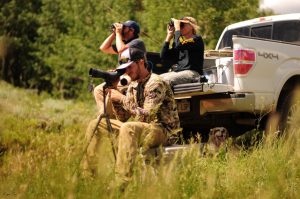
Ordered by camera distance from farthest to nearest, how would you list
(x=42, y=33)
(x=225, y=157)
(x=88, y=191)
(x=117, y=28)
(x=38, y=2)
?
(x=38, y=2) → (x=42, y=33) → (x=117, y=28) → (x=225, y=157) → (x=88, y=191)

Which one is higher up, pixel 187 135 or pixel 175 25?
pixel 175 25

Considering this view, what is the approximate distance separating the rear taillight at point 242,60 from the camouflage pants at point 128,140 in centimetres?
155

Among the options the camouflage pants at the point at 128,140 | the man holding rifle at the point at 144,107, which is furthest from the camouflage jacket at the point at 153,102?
the camouflage pants at the point at 128,140

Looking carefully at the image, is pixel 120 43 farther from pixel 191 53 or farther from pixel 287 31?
pixel 287 31

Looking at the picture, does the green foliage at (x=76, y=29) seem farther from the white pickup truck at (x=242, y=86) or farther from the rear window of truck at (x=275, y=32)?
the white pickup truck at (x=242, y=86)

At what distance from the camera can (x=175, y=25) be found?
693cm

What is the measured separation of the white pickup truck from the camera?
626cm

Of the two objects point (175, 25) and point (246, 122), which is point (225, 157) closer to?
point (246, 122)

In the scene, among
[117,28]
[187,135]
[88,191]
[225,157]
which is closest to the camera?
[88,191]

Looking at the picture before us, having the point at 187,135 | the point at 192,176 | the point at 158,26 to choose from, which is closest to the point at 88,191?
the point at 192,176

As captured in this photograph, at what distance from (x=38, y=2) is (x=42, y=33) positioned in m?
3.11

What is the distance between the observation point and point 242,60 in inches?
246

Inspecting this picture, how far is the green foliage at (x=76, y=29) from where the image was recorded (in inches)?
461

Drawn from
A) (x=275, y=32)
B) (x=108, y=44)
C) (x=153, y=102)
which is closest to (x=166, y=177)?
(x=153, y=102)
